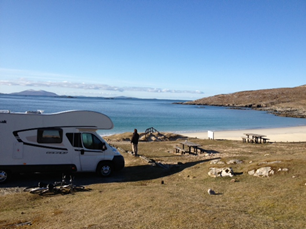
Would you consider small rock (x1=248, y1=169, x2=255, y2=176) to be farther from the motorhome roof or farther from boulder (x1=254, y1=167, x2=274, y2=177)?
the motorhome roof

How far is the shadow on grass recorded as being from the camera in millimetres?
11812

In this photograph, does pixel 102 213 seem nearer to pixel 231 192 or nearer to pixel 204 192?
pixel 204 192

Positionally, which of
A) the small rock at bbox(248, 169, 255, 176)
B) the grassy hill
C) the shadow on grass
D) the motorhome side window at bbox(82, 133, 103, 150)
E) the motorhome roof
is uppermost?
the grassy hill

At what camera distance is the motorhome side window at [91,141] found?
41.4ft

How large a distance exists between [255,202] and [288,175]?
115 inches

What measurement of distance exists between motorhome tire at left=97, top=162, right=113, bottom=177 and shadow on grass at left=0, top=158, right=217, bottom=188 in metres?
0.21

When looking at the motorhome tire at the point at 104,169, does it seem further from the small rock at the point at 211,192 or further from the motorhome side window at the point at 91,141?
the small rock at the point at 211,192

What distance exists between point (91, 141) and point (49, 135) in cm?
176

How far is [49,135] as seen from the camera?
12.1m

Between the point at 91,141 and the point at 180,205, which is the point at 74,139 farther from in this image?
the point at 180,205

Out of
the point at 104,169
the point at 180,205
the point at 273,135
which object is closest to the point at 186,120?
the point at 273,135

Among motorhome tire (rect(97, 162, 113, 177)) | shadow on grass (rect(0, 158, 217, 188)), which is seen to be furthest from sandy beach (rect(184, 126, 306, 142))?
motorhome tire (rect(97, 162, 113, 177))

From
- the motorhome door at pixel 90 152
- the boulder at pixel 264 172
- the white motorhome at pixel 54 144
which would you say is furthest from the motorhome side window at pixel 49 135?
the boulder at pixel 264 172

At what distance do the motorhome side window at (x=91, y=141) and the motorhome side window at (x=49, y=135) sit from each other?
0.99m
